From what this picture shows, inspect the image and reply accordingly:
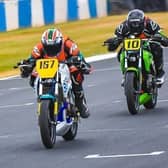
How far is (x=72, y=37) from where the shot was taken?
34.7 metres

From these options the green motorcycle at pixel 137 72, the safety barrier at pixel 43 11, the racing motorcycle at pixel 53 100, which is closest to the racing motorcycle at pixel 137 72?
the green motorcycle at pixel 137 72

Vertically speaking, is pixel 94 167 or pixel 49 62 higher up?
pixel 49 62

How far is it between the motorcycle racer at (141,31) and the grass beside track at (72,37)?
972 centimetres

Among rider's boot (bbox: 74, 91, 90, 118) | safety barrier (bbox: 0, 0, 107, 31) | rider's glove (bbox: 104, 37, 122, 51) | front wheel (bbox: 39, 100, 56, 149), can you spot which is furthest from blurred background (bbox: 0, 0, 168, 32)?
front wheel (bbox: 39, 100, 56, 149)

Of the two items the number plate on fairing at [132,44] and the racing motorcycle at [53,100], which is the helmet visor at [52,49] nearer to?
the racing motorcycle at [53,100]

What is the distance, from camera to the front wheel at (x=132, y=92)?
15.2m

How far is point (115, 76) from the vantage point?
2298cm

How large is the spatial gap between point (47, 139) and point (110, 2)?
29.4m

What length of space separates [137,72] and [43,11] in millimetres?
22040

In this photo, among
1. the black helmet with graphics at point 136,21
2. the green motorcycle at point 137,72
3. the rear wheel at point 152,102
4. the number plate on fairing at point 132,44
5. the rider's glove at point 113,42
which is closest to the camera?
the green motorcycle at point 137,72

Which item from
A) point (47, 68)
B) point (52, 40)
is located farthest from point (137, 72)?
point (47, 68)

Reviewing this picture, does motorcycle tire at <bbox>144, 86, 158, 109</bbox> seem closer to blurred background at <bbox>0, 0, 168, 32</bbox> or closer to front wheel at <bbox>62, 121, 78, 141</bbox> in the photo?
front wheel at <bbox>62, 121, 78, 141</bbox>

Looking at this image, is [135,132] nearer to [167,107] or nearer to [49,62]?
[49,62]

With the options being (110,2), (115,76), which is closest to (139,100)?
(115,76)
